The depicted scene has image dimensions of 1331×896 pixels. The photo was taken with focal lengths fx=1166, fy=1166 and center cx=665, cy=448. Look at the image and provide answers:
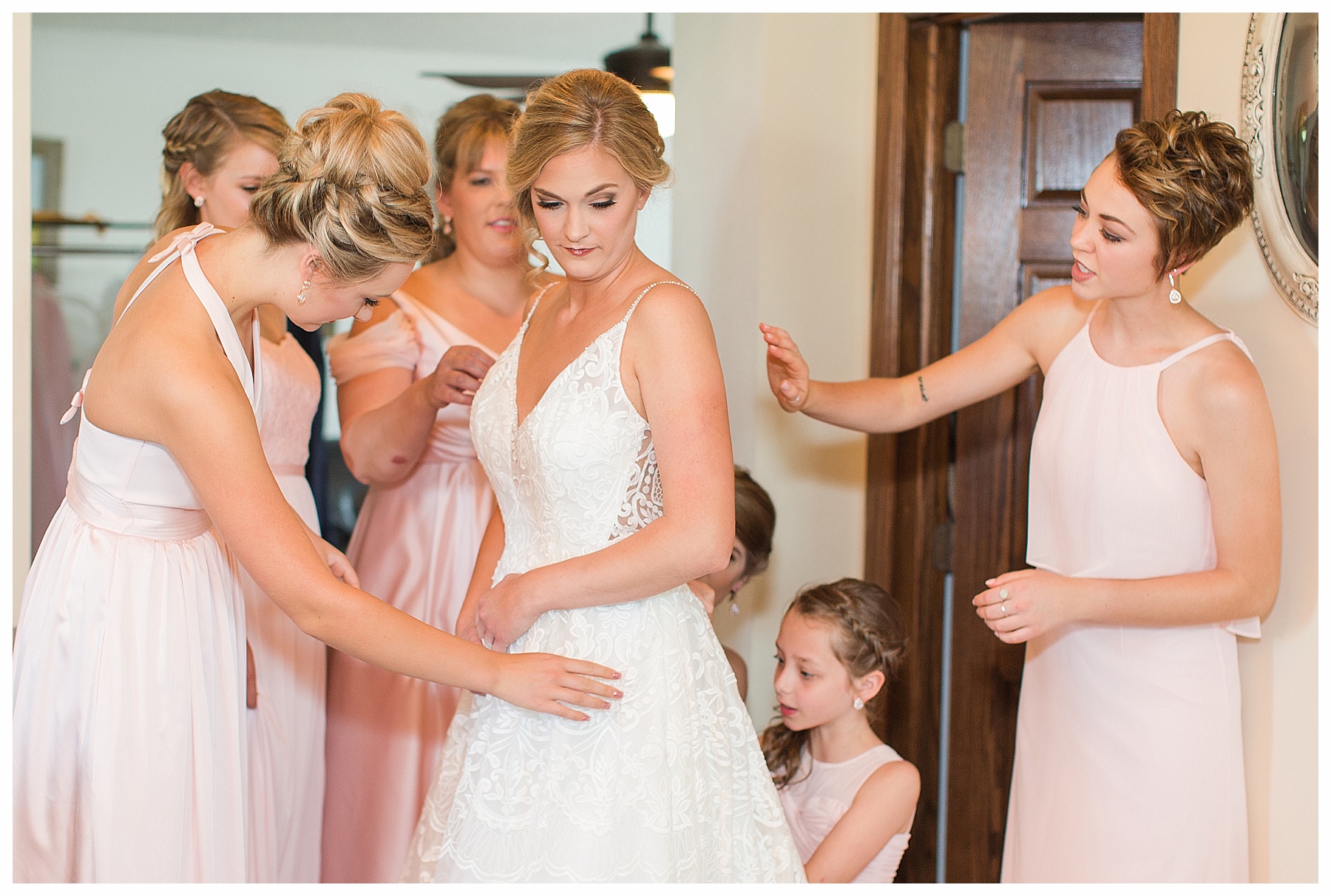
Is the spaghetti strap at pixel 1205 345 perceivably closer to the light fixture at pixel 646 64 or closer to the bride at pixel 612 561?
the bride at pixel 612 561

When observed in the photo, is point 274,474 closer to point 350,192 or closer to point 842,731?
point 350,192

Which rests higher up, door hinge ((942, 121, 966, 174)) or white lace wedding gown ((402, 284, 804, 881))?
door hinge ((942, 121, 966, 174))

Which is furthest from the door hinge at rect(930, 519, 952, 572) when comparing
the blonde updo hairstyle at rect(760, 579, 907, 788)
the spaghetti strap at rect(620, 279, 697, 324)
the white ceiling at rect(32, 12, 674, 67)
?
the white ceiling at rect(32, 12, 674, 67)

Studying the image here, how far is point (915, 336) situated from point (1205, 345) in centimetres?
103

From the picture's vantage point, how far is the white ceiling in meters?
5.11

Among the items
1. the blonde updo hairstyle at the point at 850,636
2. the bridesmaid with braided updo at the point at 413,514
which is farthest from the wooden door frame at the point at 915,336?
the bridesmaid with braided updo at the point at 413,514

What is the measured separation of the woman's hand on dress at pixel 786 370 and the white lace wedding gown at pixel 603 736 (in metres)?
0.50

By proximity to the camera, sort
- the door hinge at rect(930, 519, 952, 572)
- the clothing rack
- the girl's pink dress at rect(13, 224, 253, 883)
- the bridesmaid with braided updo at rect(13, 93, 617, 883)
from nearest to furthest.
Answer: the bridesmaid with braided updo at rect(13, 93, 617, 883), the girl's pink dress at rect(13, 224, 253, 883), the door hinge at rect(930, 519, 952, 572), the clothing rack

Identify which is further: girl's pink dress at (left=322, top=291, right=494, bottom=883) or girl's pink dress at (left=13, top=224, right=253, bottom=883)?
girl's pink dress at (left=322, top=291, right=494, bottom=883)

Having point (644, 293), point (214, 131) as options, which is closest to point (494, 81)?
point (214, 131)

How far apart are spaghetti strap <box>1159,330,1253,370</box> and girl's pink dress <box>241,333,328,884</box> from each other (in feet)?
5.08

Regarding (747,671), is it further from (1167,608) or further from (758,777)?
(1167,608)

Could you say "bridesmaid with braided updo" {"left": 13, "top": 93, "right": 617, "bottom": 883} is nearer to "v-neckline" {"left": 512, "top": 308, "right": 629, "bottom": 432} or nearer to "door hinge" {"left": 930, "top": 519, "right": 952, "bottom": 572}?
"v-neckline" {"left": 512, "top": 308, "right": 629, "bottom": 432}

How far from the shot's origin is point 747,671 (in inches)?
110
